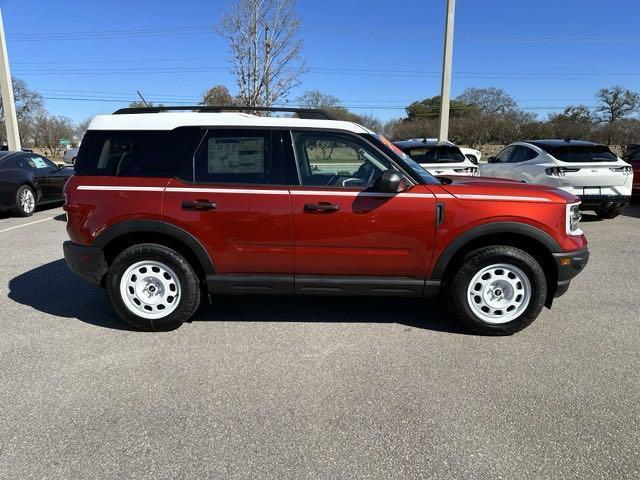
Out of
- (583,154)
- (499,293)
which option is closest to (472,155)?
(583,154)

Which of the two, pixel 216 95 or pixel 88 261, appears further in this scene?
pixel 216 95

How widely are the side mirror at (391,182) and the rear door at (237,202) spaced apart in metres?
0.79

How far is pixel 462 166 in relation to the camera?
9.70 meters

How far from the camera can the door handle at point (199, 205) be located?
150 inches

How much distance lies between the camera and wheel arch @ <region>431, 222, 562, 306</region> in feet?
12.3

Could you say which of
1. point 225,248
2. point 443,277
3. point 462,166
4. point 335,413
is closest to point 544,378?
point 443,277

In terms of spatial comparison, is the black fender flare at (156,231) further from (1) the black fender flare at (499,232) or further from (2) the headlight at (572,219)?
(2) the headlight at (572,219)

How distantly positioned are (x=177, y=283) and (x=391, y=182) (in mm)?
2054

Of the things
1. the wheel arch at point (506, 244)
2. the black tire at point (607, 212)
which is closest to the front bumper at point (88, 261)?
the wheel arch at point (506, 244)

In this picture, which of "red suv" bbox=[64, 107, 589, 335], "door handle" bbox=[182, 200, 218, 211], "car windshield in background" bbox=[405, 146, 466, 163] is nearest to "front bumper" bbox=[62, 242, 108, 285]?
"red suv" bbox=[64, 107, 589, 335]

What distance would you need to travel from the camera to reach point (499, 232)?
12.4 ft

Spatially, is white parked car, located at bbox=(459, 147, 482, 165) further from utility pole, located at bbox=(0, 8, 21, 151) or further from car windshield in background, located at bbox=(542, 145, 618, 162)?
utility pole, located at bbox=(0, 8, 21, 151)

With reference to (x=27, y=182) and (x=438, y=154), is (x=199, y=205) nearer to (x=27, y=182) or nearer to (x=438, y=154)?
(x=438, y=154)

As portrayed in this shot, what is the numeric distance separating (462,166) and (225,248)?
7.15 metres
